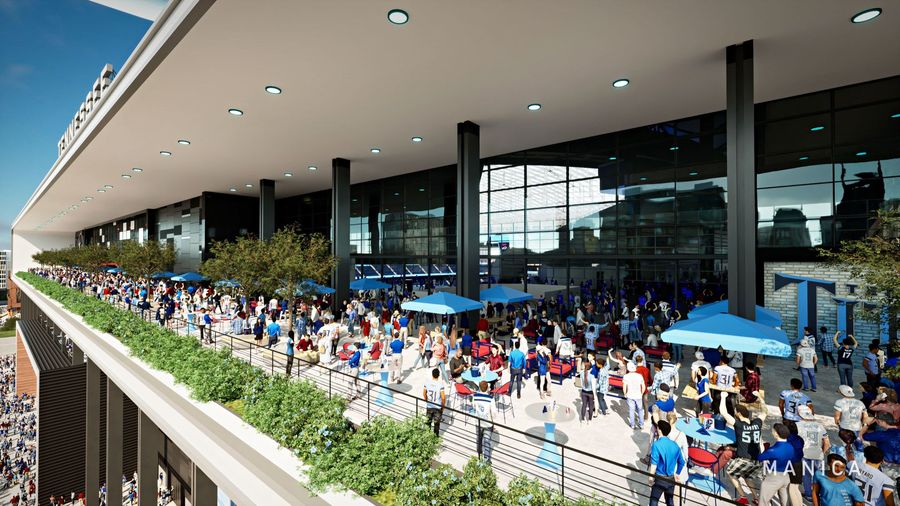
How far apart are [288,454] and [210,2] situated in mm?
8966

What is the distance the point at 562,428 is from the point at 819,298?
423 inches

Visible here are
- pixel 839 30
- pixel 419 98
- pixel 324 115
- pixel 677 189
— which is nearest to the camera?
pixel 839 30

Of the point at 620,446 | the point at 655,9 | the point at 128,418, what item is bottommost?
the point at 128,418

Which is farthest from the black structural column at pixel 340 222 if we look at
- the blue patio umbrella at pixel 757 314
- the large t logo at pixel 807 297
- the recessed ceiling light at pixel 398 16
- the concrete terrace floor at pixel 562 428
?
the large t logo at pixel 807 297

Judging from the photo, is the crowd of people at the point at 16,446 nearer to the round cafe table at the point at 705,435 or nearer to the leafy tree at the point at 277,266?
the leafy tree at the point at 277,266

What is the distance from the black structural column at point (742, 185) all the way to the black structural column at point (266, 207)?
2422 centimetres

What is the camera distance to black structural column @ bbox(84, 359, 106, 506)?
20.6 m

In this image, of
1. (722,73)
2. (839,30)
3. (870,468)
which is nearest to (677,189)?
(722,73)

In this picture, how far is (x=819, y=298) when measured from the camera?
1257cm

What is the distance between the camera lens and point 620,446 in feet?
24.4

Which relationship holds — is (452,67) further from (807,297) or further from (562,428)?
(807,297)

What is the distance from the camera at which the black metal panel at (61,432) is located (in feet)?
70.2

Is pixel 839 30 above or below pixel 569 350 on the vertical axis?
above

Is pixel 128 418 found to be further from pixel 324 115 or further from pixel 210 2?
pixel 210 2
